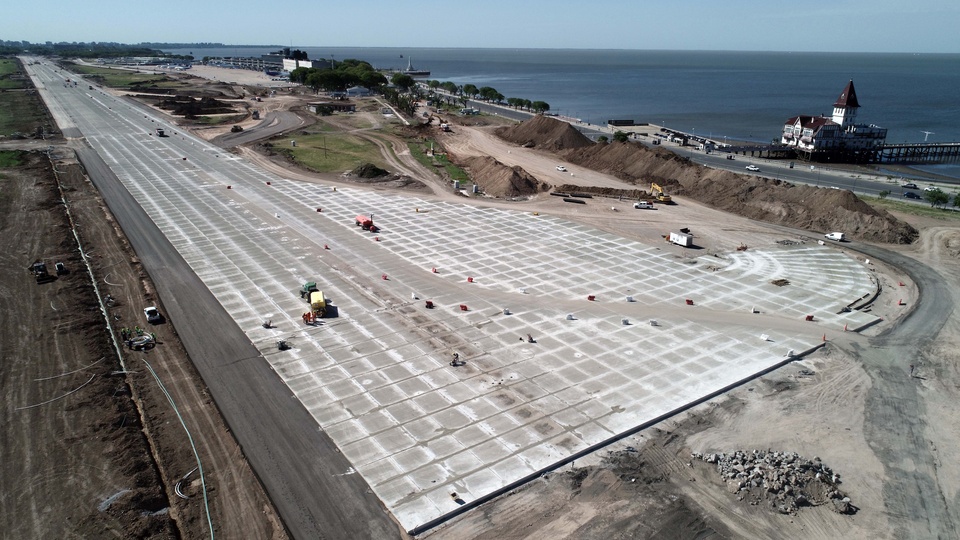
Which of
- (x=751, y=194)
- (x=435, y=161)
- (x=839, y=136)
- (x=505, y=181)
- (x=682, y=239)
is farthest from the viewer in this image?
(x=839, y=136)

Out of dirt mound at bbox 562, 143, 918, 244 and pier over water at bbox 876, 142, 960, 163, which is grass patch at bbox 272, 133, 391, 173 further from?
pier over water at bbox 876, 142, 960, 163

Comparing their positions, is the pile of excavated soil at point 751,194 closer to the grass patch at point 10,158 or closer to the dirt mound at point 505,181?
the dirt mound at point 505,181

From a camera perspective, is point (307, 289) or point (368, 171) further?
point (368, 171)

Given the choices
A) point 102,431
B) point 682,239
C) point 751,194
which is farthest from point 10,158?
point 751,194

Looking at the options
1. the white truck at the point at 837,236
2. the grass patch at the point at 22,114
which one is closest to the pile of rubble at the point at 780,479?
the white truck at the point at 837,236

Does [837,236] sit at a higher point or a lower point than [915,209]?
lower

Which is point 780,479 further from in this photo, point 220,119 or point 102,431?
point 220,119
